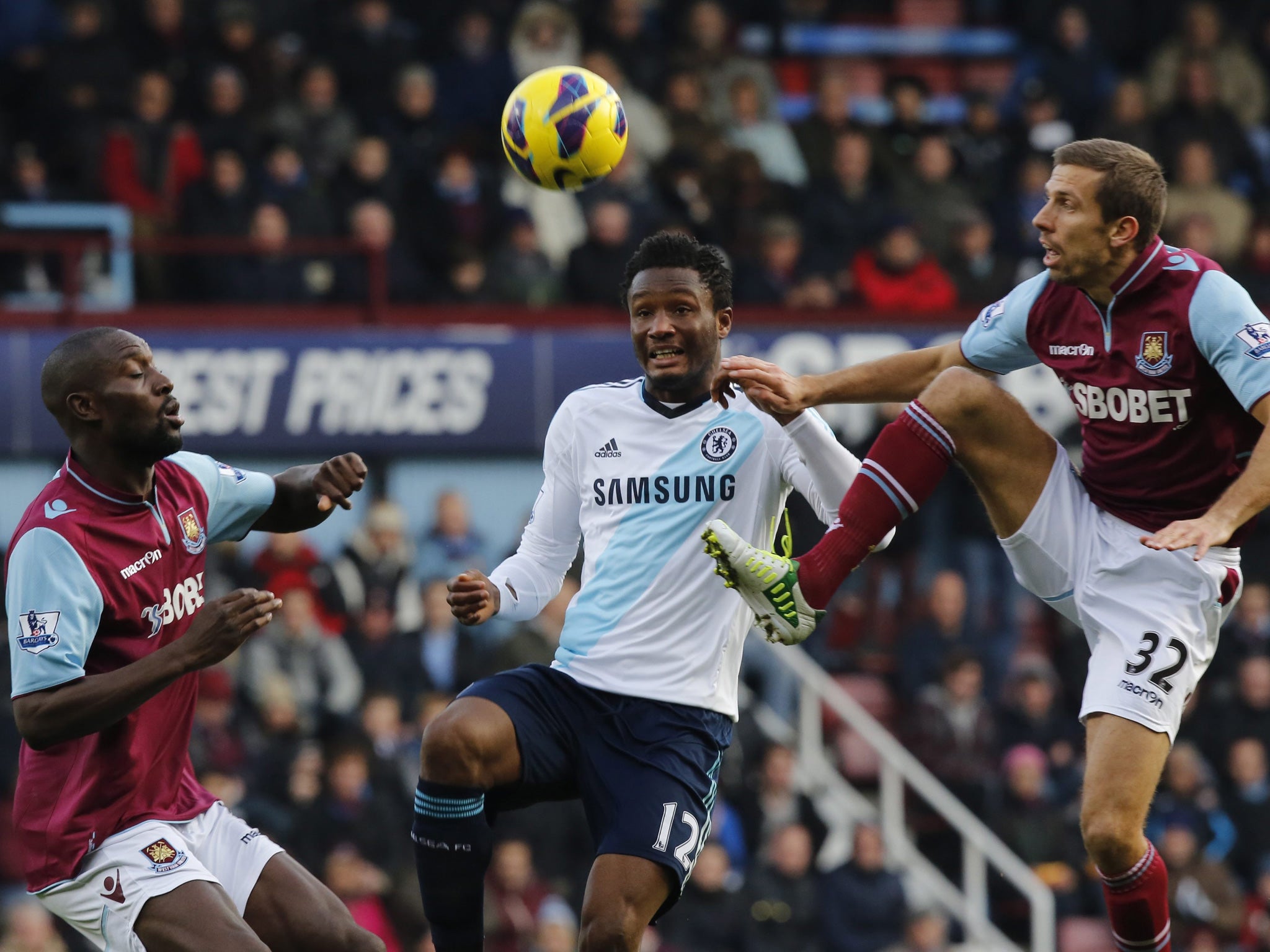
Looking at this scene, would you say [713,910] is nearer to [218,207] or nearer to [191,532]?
[218,207]

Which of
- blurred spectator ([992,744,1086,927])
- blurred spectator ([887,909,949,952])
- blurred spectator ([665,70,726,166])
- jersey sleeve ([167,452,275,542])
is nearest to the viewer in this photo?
jersey sleeve ([167,452,275,542])

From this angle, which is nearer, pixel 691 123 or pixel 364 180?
pixel 364 180

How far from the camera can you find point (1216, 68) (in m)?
17.4

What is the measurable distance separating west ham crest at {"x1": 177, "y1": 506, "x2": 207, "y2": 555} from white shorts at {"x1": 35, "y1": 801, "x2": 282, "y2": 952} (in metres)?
0.88

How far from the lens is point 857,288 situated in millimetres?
14828

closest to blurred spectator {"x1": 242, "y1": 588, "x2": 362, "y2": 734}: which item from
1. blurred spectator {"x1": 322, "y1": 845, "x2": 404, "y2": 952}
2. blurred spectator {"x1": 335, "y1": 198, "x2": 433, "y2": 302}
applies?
blurred spectator {"x1": 322, "y1": 845, "x2": 404, "y2": 952}

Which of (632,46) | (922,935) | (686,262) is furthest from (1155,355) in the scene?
(632,46)

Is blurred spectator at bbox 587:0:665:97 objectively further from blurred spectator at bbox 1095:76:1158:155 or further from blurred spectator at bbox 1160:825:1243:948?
blurred spectator at bbox 1160:825:1243:948

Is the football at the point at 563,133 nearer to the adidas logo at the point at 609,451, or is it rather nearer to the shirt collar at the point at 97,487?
the adidas logo at the point at 609,451

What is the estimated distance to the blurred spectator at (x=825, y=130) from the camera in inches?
628

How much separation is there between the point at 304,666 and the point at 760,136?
20.1 feet

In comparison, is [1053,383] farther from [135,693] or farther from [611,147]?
[135,693]

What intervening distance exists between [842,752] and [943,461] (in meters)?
7.54

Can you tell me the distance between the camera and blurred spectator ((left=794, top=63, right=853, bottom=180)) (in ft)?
52.3
